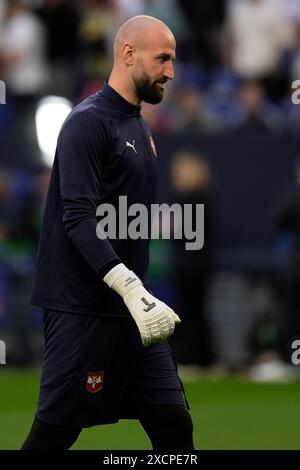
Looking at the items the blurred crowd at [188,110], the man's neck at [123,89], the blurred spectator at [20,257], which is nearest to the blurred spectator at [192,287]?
the blurred crowd at [188,110]

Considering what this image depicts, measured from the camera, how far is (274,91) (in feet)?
54.0

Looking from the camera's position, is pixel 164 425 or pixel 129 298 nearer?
pixel 129 298

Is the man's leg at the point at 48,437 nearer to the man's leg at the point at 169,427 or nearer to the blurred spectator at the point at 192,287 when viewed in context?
the man's leg at the point at 169,427

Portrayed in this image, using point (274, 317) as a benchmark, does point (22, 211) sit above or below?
above

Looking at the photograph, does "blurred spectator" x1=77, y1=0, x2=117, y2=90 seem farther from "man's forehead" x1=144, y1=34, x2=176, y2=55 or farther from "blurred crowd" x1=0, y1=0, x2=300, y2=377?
"man's forehead" x1=144, y1=34, x2=176, y2=55

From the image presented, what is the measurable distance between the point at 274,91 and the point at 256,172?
1.05 m

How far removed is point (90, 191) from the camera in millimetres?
6109

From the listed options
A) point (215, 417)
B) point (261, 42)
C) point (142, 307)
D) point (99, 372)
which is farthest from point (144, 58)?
point (261, 42)

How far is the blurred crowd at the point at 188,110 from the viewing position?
15359 millimetres

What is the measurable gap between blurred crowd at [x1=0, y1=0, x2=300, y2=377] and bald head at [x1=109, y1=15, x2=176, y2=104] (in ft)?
27.3

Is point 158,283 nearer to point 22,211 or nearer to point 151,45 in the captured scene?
point 22,211

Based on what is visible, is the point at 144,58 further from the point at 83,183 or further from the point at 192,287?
the point at 192,287

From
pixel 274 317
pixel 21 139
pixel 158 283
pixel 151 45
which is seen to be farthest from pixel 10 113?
pixel 151 45

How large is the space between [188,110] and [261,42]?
138cm
